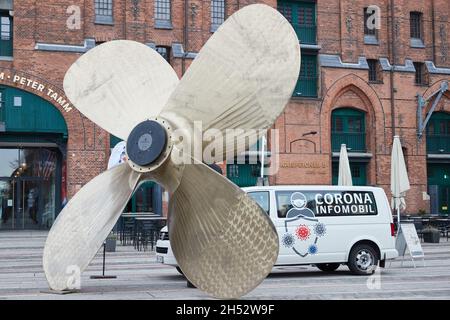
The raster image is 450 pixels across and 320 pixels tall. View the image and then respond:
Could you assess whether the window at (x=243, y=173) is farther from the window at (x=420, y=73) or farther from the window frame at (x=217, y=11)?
the window at (x=420, y=73)

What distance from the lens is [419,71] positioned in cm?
3572

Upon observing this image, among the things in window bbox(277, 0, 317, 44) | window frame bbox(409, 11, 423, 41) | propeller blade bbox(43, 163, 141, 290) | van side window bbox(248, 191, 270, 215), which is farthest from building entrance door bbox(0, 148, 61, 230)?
propeller blade bbox(43, 163, 141, 290)

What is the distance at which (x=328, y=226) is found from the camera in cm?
1328

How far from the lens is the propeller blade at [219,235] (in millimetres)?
7621

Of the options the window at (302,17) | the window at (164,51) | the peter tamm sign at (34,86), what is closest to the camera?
the peter tamm sign at (34,86)

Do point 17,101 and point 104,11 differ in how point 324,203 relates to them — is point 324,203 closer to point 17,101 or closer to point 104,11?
point 17,101

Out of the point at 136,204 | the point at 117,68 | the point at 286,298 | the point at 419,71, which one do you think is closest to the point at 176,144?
the point at 117,68

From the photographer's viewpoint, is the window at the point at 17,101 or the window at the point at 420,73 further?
the window at the point at 420,73

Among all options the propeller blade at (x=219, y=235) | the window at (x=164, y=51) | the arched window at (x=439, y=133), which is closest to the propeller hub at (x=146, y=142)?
the propeller blade at (x=219, y=235)

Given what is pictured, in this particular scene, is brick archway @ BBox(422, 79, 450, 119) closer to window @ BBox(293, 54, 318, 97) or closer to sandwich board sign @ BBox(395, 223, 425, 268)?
window @ BBox(293, 54, 318, 97)

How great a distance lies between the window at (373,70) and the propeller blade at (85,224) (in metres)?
27.2

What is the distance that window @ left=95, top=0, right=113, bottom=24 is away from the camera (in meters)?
29.9

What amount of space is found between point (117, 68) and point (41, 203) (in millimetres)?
22038
